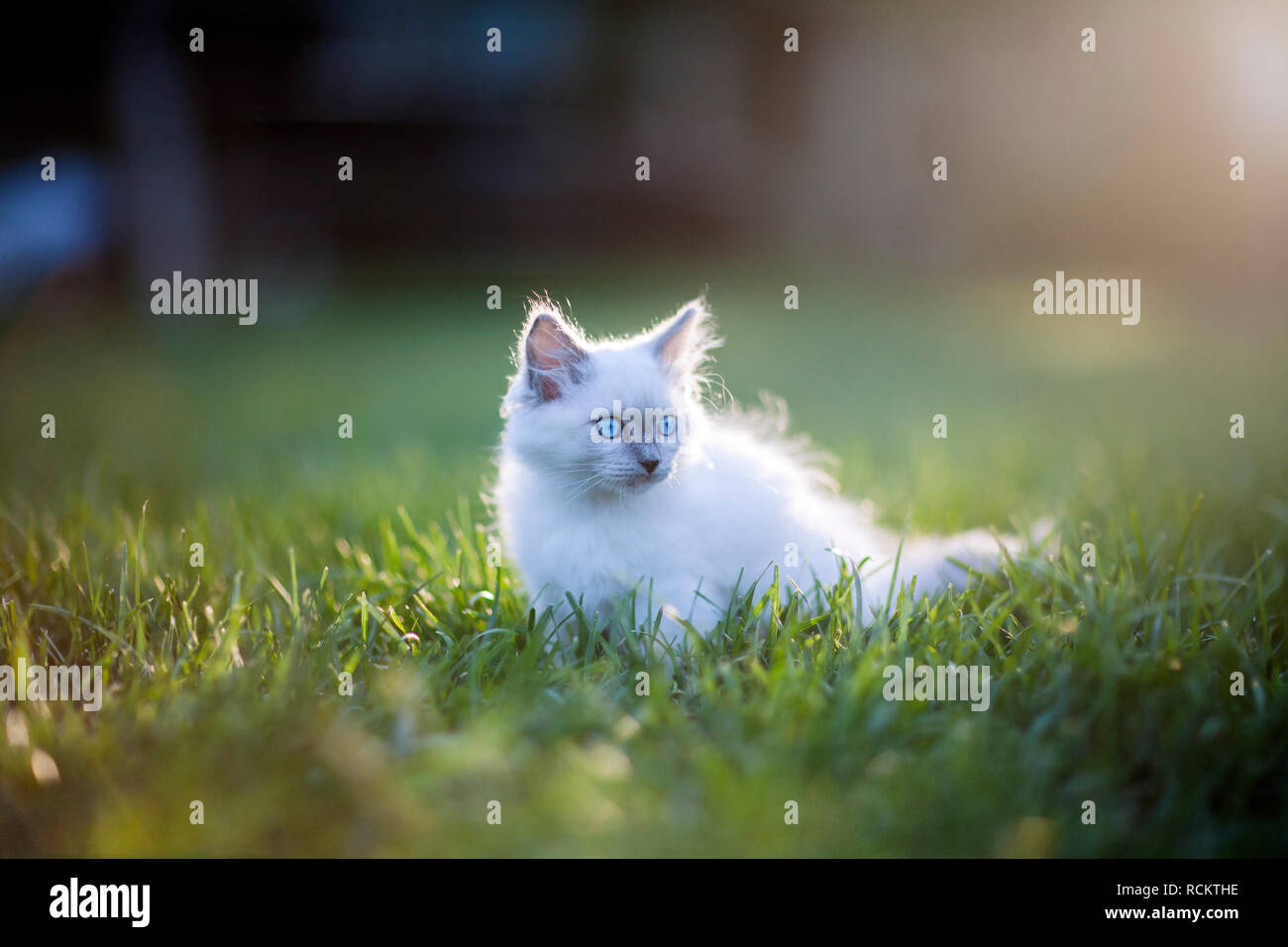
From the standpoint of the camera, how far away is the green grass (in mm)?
1644

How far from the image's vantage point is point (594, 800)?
1635mm

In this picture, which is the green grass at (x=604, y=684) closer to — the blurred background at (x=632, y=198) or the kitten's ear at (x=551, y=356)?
the kitten's ear at (x=551, y=356)

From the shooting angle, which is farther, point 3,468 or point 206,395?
point 206,395

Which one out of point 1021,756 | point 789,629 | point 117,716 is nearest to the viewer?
point 1021,756

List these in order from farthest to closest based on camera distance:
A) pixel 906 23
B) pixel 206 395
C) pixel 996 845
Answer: pixel 906 23 < pixel 206 395 < pixel 996 845

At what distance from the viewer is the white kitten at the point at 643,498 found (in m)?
2.39

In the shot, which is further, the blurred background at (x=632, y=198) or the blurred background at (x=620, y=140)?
the blurred background at (x=620, y=140)

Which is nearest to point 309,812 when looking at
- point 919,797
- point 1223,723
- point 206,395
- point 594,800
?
point 594,800

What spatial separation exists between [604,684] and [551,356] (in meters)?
0.95

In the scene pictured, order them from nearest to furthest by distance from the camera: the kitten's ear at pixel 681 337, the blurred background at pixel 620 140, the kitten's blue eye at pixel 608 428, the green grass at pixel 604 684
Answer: the green grass at pixel 604 684, the kitten's blue eye at pixel 608 428, the kitten's ear at pixel 681 337, the blurred background at pixel 620 140

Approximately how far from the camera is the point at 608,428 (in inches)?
92.9

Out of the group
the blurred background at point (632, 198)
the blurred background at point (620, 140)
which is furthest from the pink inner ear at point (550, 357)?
the blurred background at point (620, 140)
